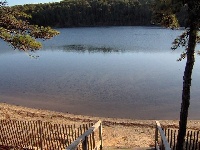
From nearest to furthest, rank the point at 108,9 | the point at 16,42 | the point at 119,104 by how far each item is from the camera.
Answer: the point at 16,42 < the point at 119,104 < the point at 108,9

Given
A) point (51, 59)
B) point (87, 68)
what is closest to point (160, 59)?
point (87, 68)

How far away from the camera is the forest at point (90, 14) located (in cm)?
13862

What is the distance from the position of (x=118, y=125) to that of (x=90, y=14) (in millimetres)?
129877

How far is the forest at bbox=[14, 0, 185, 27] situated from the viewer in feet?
455

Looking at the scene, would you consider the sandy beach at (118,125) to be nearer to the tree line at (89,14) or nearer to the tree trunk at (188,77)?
the tree trunk at (188,77)

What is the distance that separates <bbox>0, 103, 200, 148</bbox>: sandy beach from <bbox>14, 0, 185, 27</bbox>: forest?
4585 inches

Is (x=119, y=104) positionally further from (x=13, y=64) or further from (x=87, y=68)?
(x=13, y=64)

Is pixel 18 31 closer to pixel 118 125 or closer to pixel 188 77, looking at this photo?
pixel 188 77

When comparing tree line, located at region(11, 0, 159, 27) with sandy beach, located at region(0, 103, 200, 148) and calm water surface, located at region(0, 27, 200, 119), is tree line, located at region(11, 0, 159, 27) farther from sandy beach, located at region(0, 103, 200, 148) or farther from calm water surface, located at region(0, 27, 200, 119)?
sandy beach, located at region(0, 103, 200, 148)

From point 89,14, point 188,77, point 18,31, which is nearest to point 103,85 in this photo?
point 18,31

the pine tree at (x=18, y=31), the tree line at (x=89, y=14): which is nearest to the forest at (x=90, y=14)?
the tree line at (x=89, y=14)

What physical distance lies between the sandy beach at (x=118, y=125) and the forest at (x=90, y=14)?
4585 inches

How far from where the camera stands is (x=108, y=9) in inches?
5581

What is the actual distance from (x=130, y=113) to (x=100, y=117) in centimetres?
278
